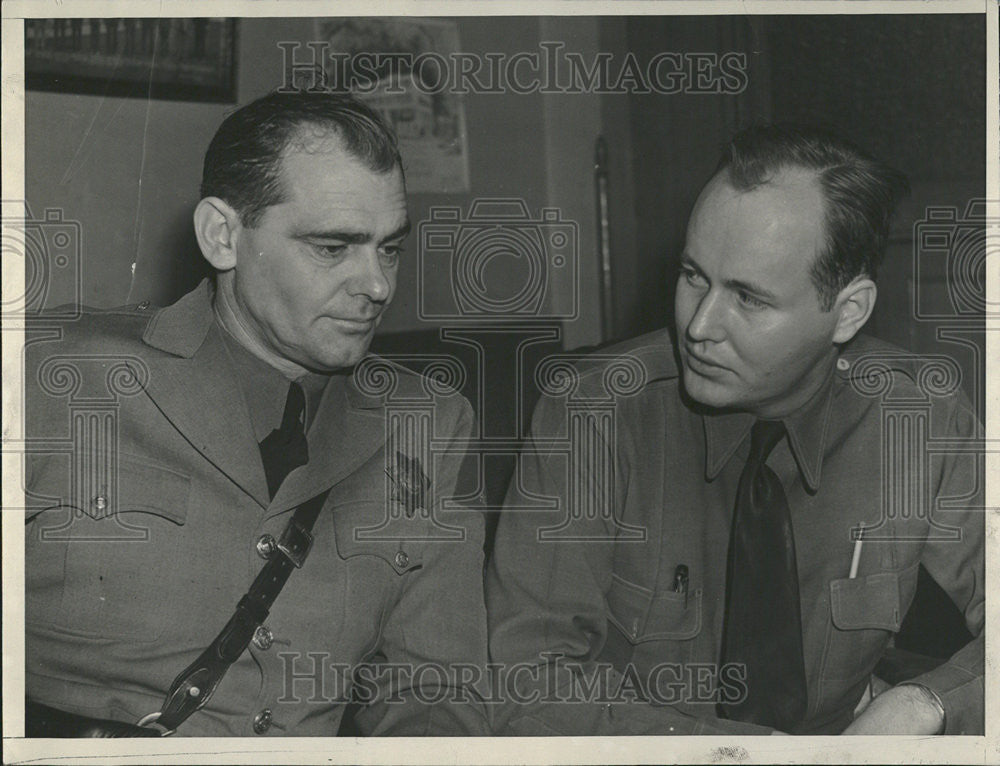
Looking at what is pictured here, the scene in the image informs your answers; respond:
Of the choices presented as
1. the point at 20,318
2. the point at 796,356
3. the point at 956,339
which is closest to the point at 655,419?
the point at 796,356

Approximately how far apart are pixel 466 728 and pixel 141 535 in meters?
0.47

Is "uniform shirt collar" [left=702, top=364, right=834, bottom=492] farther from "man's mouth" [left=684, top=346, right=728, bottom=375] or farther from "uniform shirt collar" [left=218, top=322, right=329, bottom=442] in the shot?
"uniform shirt collar" [left=218, top=322, right=329, bottom=442]

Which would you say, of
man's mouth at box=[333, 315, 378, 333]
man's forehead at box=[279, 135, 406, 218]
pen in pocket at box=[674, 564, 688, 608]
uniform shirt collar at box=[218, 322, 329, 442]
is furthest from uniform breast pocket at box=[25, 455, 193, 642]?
pen in pocket at box=[674, 564, 688, 608]

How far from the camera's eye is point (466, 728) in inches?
50.2

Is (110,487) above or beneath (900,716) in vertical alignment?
above

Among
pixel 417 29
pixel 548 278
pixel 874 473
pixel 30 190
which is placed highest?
pixel 417 29

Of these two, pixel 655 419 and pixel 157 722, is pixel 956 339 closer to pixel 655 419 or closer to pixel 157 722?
pixel 655 419

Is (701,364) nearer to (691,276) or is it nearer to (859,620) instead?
(691,276)

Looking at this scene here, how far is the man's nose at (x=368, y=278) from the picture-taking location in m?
1.21

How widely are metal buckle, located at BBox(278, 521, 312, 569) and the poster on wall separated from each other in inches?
21.8

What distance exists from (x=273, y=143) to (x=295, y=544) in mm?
482

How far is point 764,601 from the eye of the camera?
1.29 metres

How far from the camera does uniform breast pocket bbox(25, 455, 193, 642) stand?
3.93 ft

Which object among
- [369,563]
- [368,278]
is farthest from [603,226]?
[369,563]
